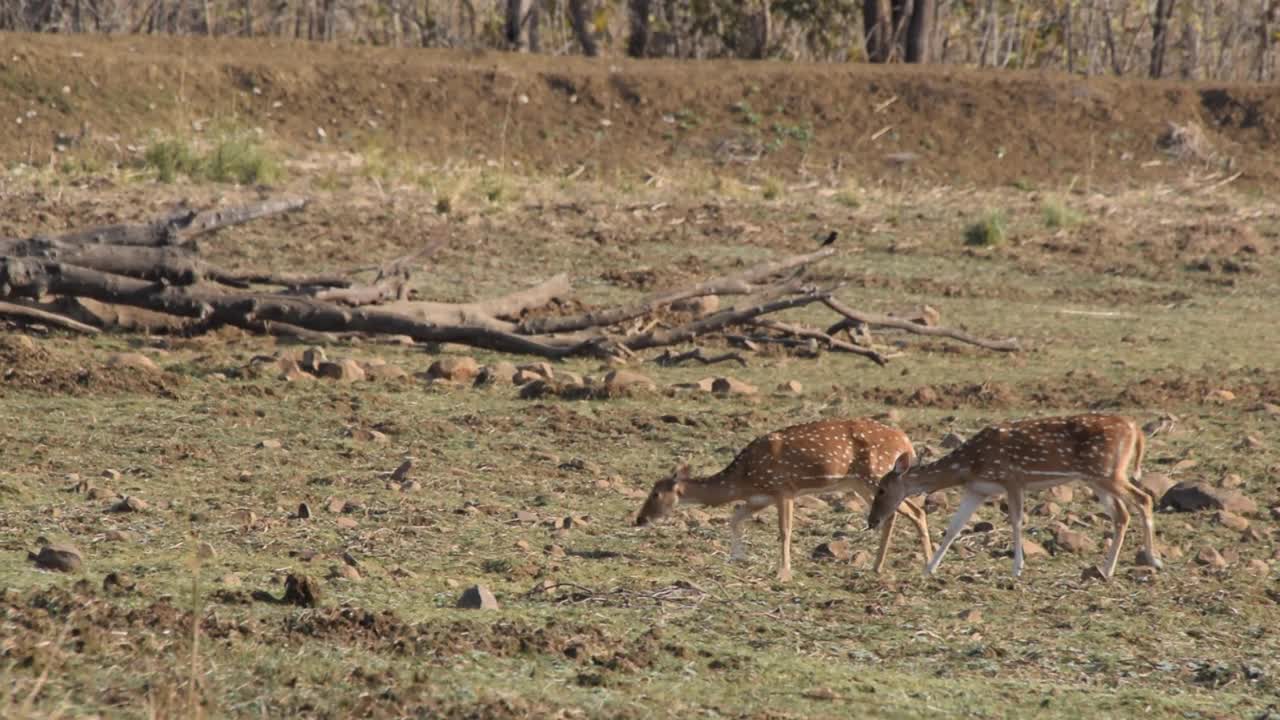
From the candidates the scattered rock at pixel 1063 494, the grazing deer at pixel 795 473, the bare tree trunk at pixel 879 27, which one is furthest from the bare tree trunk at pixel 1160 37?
the grazing deer at pixel 795 473

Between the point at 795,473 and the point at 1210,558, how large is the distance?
1812 millimetres

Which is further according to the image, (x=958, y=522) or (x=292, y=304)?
(x=292, y=304)

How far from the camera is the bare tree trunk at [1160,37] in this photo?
32719mm

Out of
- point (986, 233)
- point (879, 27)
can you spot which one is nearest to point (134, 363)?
point (986, 233)

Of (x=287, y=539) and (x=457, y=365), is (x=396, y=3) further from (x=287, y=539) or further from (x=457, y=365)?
(x=287, y=539)

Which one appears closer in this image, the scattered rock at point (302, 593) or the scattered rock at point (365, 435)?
the scattered rock at point (302, 593)

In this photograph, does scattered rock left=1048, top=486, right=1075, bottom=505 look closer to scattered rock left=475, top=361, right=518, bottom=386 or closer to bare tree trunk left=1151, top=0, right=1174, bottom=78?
scattered rock left=475, top=361, right=518, bottom=386

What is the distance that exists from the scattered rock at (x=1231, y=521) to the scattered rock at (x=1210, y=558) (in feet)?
2.03

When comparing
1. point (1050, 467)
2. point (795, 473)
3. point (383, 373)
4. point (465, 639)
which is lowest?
point (383, 373)

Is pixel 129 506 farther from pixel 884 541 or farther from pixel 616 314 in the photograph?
pixel 616 314

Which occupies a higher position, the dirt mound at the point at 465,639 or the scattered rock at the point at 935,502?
the dirt mound at the point at 465,639

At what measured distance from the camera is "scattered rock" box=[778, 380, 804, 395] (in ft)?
40.3

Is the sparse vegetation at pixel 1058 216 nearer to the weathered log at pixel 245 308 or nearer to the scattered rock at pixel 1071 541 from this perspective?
the weathered log at pixel 245 308

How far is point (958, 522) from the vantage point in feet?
25.9
